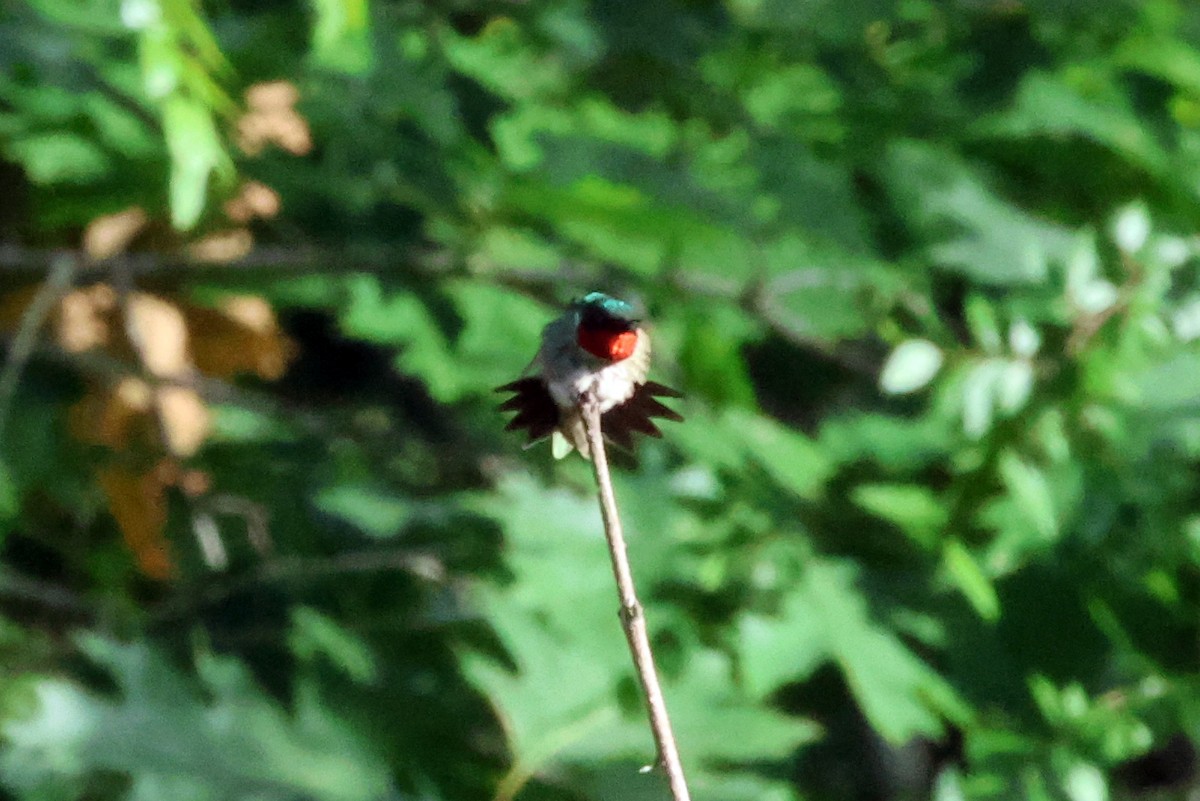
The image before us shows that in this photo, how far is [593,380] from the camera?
238 mm

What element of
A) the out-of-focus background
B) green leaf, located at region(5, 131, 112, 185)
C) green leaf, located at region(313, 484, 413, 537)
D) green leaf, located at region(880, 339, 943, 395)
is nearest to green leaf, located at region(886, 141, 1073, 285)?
the out-of-focus background

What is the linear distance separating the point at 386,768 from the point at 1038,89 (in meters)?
0.88

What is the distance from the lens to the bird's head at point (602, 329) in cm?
24

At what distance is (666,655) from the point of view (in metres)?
0.90

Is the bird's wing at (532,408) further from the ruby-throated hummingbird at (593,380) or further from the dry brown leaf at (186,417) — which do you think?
the dry brown leaf at (186,417)

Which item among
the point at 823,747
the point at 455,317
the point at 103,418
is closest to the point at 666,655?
the point at 455,317

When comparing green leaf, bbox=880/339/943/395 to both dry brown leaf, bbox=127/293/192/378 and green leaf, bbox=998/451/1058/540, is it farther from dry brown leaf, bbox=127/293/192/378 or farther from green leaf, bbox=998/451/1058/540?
dry brown leaf, bbox=127/293/192/378

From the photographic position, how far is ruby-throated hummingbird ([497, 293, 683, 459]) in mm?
237

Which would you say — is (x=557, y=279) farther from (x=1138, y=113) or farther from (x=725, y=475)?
(x=1138, y=113)

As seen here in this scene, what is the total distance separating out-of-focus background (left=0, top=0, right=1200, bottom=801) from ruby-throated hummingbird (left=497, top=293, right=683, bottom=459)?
1.54ft

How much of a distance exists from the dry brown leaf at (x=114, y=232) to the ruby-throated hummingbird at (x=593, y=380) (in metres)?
1.35

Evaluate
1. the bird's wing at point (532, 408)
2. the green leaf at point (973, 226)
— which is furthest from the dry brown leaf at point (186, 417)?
the bird's wing at point (532, 408)

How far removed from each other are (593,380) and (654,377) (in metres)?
0.80

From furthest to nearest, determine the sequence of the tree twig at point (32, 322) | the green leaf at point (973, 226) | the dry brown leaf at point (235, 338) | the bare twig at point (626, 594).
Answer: the dry brown leaf at point (235, 338) < the tree twig at point (32, 322) < the green leaf at point (973, 226) < the bare twig at point (626, 594)
